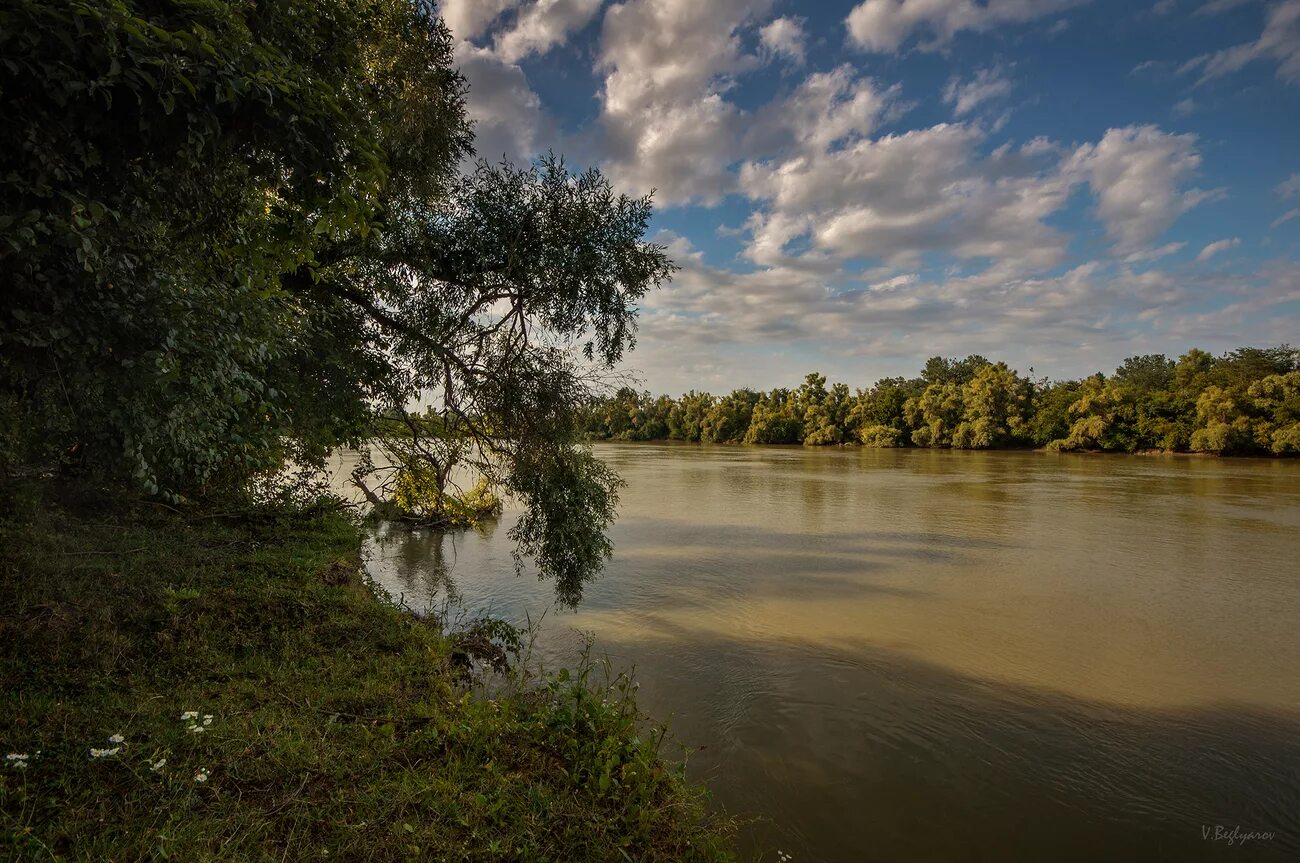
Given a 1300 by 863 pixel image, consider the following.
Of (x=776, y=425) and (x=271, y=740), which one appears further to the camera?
(x=776, y=425)

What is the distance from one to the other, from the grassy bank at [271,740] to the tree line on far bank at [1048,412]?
98.0 feet

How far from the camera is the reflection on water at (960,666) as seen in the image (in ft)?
21.0

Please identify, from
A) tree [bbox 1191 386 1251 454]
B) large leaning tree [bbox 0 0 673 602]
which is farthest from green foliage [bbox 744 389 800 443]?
large leaning tree [bbox 0 0 673 602]

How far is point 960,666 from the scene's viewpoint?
33.7 feet

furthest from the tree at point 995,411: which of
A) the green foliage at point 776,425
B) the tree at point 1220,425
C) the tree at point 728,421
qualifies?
the tree at point 728,421

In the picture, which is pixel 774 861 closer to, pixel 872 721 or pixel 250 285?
pixel 872 721

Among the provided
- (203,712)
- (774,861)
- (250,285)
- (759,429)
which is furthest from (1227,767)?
(759,429)

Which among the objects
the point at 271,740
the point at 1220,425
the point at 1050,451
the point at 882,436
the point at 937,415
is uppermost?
the point at 937,415

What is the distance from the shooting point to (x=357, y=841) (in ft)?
11.6

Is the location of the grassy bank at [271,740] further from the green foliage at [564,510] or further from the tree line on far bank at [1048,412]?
the tree line on far bank at [1048,412]

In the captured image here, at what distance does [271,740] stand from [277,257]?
15.2ft

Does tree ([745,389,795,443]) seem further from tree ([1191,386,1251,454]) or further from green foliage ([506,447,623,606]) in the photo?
green foliage ([506,447,623,606])

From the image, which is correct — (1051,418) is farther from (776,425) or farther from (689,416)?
(689,416)

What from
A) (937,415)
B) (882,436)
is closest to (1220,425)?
(937,415)
